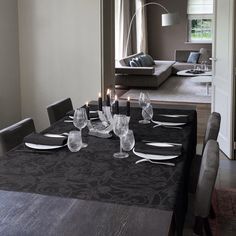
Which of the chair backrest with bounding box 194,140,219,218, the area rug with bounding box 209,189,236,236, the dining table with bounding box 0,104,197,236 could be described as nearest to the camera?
the dining table with bounding box 0,104,197,236

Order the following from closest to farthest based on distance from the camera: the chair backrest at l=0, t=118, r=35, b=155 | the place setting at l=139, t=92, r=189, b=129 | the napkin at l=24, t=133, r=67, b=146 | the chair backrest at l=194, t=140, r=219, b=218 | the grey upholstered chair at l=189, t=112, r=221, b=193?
the chair backrest at l=194, t=140, r=219, b=218
the napkin at l=24, t=133, r=67, b=146
the chair backrest at l=0, t=118, r=35, b=155
the grey upholstered chair at l=189, t=112, r=221, b=193
the place setting at l=139, t=92, r=189, b=129

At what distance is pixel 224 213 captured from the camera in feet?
10.5

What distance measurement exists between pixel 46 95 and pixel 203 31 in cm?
970

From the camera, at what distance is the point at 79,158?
2068mm

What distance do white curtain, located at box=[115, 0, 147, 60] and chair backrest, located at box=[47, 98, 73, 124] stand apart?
7.59m

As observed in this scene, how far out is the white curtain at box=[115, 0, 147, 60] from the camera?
10852mm

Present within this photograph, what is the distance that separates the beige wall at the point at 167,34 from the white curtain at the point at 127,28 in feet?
1.61

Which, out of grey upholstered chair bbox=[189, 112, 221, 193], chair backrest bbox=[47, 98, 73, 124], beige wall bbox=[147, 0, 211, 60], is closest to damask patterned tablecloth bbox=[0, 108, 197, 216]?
grey upholstered chair bbox=[189, 112, 221, 193]

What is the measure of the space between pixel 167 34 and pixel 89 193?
495 inches

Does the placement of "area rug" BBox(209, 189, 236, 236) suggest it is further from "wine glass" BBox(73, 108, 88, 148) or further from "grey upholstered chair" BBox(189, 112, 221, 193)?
"wine glass" BBox(73, 108, 88, 148)

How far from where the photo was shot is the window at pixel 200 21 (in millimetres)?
13258

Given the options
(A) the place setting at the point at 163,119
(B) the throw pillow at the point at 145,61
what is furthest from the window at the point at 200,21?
(A) the place setting at the point at 163,119

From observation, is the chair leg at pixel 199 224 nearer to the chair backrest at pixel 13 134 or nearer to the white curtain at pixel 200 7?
the chair backrest at pixel 13 134

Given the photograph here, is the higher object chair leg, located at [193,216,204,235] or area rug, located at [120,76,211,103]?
area rug, located at [120,76,211,103]
